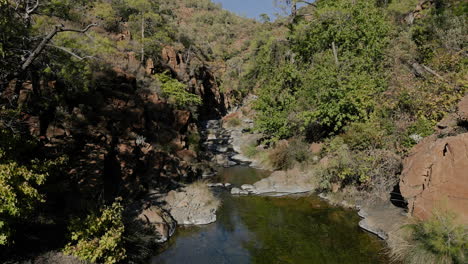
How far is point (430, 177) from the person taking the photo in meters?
8.80

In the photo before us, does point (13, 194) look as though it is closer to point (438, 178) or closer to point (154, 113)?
point (438, 178)

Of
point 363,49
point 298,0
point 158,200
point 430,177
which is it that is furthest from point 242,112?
point 430,177

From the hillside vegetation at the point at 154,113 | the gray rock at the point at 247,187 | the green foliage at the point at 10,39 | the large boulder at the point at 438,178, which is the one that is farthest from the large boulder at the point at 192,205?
the green foliage at the point at 10,39

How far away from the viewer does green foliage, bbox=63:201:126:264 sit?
25.5 ft

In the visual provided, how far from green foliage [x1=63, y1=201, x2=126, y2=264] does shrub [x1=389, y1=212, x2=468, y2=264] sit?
26.6 ft

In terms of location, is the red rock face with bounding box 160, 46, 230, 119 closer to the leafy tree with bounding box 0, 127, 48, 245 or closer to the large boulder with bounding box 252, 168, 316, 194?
the large boulder with bounding box 252, 168, 316, 194

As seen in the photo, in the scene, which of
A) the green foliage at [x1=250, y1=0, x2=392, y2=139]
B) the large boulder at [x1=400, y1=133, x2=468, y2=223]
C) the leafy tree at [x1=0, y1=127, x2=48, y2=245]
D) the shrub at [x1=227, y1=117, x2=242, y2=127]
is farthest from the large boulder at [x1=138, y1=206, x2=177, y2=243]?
the shrub at [x1=227, y1=117, x2=242, y2=127]

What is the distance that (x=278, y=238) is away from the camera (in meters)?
11.0

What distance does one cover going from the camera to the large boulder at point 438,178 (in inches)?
313

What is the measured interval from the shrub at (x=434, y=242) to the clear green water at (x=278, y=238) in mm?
800

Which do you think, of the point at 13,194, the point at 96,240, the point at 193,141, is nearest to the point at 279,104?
the point at 193,141

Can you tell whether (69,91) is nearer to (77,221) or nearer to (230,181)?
(77,221)

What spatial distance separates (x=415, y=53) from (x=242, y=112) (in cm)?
2306

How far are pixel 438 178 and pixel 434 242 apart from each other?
1984 millimetres
